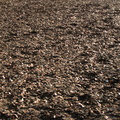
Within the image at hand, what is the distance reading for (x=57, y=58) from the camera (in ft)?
5.52

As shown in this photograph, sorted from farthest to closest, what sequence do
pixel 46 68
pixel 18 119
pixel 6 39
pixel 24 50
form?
pixel 6 39 < pixel 24 50 < pixel 46 68 < pixel 18 119

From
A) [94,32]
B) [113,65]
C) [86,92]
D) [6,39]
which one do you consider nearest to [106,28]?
[94,32]

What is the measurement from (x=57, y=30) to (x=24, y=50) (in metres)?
0.52

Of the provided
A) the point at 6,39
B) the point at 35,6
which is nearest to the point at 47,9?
the point at 35,6

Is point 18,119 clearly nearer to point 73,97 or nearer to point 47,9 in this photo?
point 73,97

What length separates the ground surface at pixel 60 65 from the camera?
1155 mm

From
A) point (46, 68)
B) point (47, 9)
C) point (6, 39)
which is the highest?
point (47, 9)

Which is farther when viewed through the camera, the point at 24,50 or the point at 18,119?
the point at 24,50

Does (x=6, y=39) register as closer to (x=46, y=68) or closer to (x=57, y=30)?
(x=57, y=30)

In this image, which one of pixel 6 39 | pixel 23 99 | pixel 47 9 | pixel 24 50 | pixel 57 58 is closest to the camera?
pixel 23 99

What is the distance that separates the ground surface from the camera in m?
1.16

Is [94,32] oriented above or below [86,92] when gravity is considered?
above

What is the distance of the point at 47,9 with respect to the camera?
3.00 metres

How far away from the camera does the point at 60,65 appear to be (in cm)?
158
